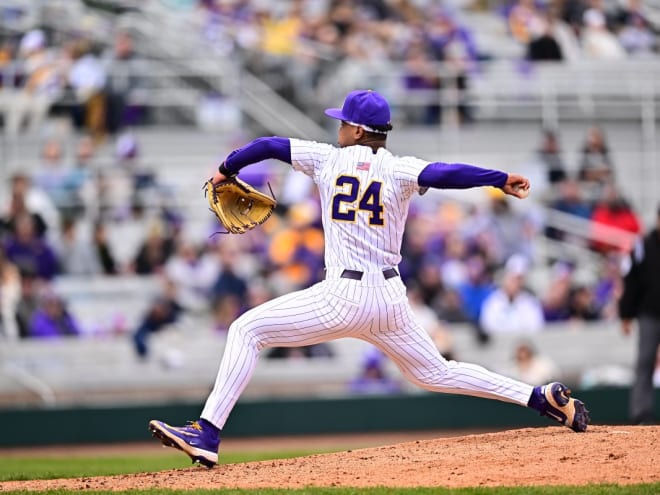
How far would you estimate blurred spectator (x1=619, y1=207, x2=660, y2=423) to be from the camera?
9977 millimetres

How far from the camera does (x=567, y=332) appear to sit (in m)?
14.0

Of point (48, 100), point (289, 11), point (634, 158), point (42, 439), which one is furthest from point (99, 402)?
point (634, 158)

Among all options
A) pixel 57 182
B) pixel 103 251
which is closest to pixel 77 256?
pixel 103 251

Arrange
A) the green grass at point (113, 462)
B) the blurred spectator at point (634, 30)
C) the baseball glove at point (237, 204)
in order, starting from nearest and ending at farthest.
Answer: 1. the baseball glove at point (237, 204)
2. the green grass at point (113, 462)
3. the blurred spectator at point (634, 30)

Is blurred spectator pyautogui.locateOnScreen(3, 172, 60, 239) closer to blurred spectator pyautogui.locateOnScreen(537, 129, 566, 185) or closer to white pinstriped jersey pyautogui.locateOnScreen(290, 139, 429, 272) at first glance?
blurred spectator pyautogui.locateOnScreen(537, 129, 566, 185)

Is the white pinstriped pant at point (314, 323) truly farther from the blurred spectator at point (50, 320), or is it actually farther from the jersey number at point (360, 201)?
the blurred spectator at point (50, 320)

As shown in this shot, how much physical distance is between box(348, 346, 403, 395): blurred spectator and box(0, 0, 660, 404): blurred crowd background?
0.03 meters

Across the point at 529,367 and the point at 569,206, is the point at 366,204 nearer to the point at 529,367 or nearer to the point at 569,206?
the point at 529,367

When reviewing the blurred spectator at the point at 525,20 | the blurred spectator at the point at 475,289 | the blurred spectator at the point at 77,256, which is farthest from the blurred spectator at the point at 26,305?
the blurred spectator at the point at 525,20

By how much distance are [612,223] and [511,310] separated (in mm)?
2229

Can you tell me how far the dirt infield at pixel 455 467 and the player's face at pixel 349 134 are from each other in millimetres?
1748

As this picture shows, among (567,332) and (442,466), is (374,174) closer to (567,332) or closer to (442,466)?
(442,466)

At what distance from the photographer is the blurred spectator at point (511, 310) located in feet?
45.8

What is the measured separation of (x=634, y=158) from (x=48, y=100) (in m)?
7.89
